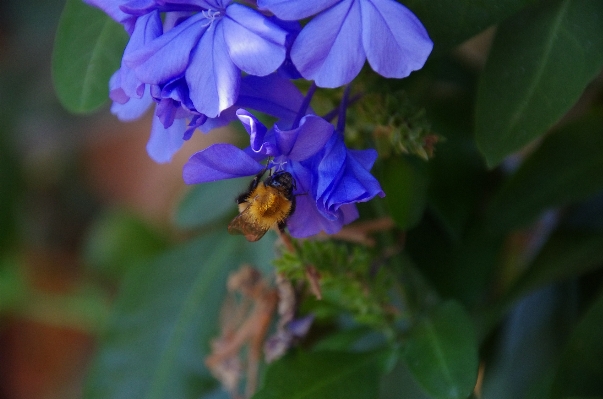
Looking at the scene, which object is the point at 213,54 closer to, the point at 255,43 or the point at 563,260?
the point at 255,43

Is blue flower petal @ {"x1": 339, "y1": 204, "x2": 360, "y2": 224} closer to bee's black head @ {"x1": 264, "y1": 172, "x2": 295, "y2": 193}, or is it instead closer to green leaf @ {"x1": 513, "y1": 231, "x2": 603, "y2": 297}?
bee's black head @ {"x1": 264, "y1": 172, "x2": 295, "y2": 193}

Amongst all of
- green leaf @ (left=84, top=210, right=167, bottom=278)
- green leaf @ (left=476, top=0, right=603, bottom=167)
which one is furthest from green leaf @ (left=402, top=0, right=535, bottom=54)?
green leaf @ (left=84, top=210, right=167, bottom=278)

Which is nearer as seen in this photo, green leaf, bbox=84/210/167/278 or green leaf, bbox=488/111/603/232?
green leaf, bbox=488/111/603/232

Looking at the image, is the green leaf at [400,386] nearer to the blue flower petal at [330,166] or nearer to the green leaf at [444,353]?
the green leaf at [444,353]

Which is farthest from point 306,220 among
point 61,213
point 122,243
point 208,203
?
point 61,213

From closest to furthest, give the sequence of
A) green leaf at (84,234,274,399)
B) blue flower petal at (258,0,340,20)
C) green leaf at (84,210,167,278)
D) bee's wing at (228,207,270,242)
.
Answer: blue flower petal at (258,0,340,20), bee's wing at (228,207,270,242), green leaf at (84,234,274,399), green leaf at (84,210,167,278)

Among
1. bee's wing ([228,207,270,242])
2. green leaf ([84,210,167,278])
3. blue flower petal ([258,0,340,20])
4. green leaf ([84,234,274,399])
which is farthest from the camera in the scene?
green leaf ([84,210,167,278])

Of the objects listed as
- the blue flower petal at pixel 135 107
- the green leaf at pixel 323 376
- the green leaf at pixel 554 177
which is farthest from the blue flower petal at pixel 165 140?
the green leaf at pixel 554 177
